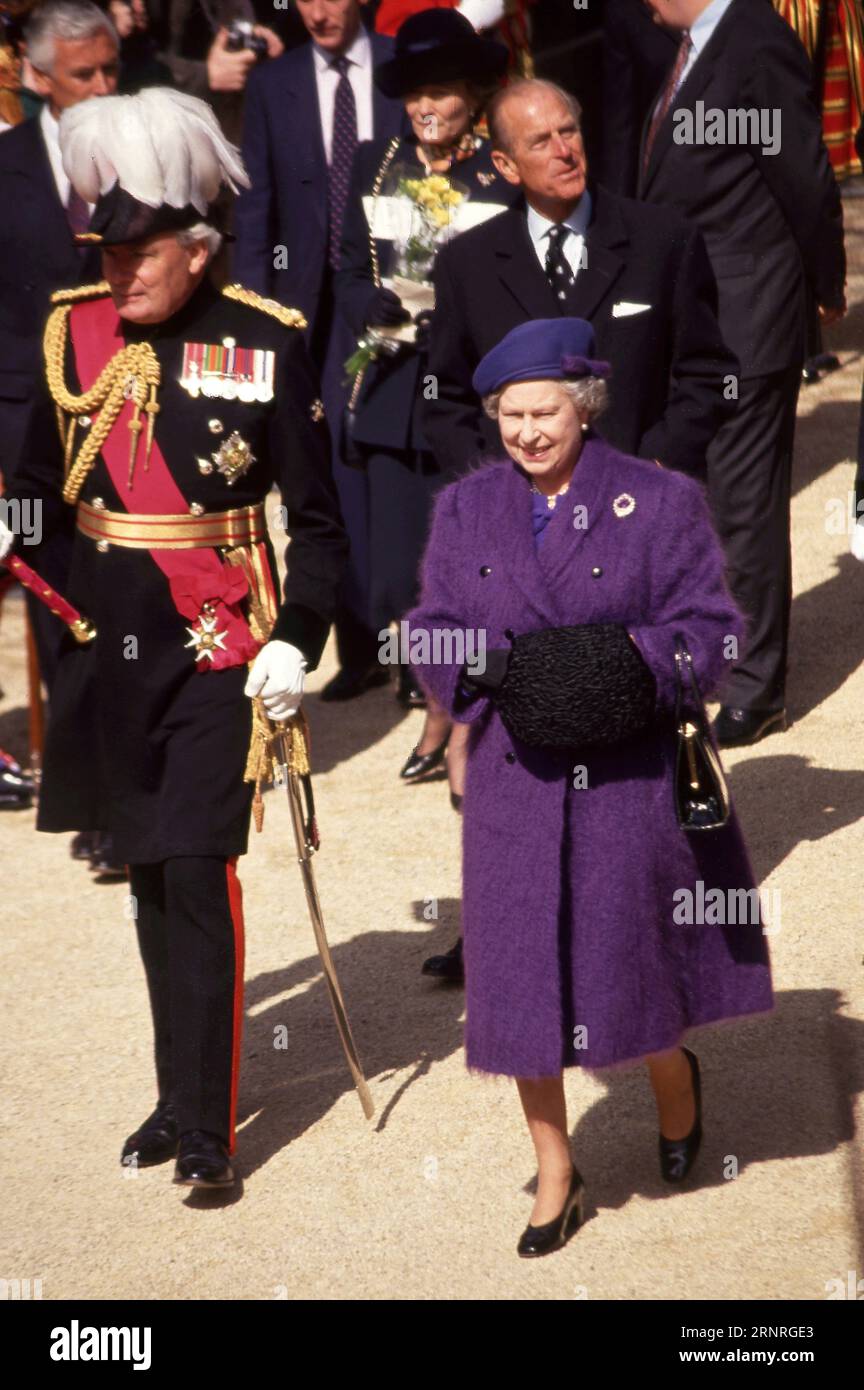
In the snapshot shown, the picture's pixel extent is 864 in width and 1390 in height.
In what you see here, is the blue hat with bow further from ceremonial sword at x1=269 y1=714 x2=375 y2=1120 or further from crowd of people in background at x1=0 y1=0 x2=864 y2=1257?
ceremonial sword at x1=269 y1=714 x2=375 y2=1120

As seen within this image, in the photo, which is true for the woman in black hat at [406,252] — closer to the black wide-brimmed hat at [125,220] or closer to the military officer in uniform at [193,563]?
the military officer in uniform at [193,563]

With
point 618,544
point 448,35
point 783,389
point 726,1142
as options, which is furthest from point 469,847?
point 783,389

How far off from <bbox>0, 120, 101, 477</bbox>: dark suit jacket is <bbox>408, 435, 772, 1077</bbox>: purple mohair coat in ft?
9.53

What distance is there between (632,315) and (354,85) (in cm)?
295

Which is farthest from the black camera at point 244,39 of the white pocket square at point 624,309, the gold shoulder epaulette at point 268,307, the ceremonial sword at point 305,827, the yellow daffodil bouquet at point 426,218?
the ceremonial sword at point 305,827

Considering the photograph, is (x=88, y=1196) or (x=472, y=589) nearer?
(x=472, y=589)

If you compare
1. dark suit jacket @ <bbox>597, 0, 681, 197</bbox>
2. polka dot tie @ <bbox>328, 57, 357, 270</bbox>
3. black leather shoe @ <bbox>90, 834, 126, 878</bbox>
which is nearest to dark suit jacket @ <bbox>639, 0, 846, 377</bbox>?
polka dot tie @ <bbox>328, 57, 357, 270</bbox>

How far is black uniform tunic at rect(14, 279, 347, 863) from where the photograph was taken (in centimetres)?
466

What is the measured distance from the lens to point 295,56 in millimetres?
8070

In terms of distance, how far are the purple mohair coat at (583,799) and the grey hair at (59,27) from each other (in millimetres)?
3096

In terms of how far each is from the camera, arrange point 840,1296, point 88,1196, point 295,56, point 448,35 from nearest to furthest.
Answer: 1. point 840,1296
2. point 88,1196
3. point 448,35
4. point 295,56

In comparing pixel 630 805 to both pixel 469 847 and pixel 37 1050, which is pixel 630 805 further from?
pixel 37 1050

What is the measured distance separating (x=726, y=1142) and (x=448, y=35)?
122 inches

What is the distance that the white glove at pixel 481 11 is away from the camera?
782cm
